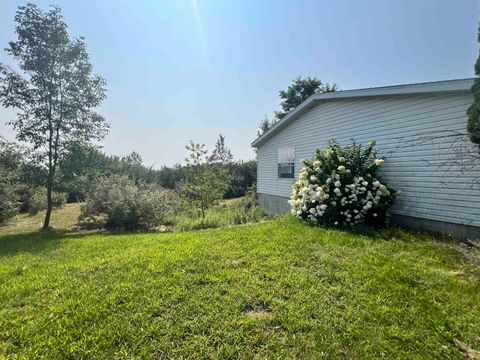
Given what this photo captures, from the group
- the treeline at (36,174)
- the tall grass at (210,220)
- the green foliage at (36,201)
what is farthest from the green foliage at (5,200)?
the tall grass at (210,220)

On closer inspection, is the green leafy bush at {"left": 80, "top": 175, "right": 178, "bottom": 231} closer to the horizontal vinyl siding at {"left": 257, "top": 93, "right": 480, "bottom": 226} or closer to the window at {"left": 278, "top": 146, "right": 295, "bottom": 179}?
the window at {"left": 278, "top": 146, "right": 295, "bottom": 179}

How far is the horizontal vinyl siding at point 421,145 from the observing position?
16.2 feet

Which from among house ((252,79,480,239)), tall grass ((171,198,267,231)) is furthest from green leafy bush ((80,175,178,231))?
house ((252,79,480,239))

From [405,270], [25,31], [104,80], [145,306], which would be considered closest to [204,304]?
[145,306]

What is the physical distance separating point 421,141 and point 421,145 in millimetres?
88

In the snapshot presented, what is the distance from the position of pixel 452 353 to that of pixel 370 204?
3.83 metres

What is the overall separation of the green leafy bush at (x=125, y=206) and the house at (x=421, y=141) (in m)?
6.11

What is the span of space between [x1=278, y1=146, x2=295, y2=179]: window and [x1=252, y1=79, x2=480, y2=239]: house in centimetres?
192

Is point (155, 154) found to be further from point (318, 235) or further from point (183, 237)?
point (318, 235)

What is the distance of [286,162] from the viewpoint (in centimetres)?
1052

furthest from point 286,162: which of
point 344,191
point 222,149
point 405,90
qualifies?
point 222,149

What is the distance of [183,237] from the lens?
564cm

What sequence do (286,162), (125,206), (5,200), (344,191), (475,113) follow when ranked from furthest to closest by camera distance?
(286,162), (5,200), (125,206), (344,191), (475,113)

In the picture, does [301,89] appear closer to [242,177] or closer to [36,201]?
[242,177]
